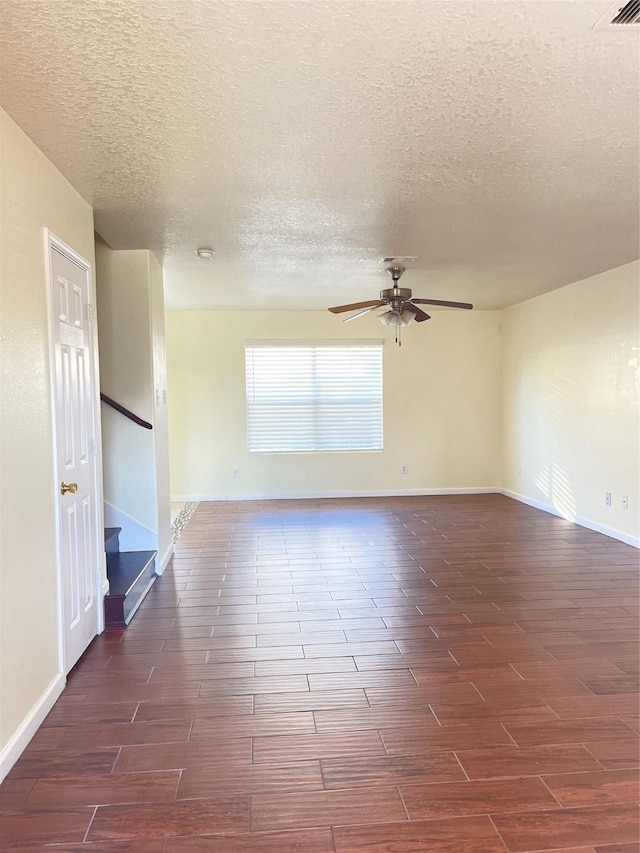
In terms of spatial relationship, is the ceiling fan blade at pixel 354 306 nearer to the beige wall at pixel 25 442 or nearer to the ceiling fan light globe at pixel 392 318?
the ceiling fan light globe at pixel 392 318

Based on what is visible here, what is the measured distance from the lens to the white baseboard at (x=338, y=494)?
6.73 m

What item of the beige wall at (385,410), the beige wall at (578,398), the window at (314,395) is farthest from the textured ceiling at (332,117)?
the window at (314,395)

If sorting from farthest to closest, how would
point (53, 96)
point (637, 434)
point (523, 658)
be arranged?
1. point (637, 434)
2. point (523, 658)
3. point (53, 96)

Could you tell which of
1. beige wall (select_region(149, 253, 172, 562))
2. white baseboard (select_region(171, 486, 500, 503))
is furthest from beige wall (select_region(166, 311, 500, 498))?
beige wall (select_region(149, 253, 172, 562))

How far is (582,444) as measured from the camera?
5188 mm

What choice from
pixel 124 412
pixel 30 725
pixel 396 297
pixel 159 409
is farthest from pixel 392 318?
pixel 30 725

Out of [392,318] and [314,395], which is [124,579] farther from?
[314,395]

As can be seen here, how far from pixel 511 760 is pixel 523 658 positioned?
81 centimetres

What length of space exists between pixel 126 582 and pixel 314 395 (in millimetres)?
3993

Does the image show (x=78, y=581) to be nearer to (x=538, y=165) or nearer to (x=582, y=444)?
(x=538, y=165)

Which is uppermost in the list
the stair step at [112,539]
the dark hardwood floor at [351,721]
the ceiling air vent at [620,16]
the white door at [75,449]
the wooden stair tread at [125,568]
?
the ceiling air vent at [620,16]

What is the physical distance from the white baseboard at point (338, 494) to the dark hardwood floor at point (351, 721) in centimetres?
274

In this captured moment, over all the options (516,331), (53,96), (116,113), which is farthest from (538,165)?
(516,331)

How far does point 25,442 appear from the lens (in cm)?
208
